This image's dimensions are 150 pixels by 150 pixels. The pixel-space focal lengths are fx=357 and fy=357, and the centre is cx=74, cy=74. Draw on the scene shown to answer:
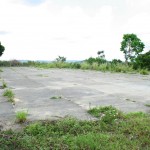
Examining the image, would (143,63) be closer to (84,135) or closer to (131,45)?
(131,45)

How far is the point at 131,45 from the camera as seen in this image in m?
29.9

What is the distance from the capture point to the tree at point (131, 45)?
29.8m

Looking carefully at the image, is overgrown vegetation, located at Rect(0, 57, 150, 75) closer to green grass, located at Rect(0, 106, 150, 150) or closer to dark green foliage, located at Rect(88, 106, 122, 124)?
dark green foliage, located at Rect(88, 106, 122, 124)

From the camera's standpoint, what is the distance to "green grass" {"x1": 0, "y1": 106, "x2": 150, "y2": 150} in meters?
3.75

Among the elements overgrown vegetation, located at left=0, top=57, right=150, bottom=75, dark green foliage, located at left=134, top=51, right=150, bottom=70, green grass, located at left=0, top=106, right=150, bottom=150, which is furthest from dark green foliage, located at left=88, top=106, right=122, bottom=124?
dark green foliage, located at left=134, top=51, right=150, bottom=70

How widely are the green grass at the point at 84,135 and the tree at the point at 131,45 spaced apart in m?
25.3

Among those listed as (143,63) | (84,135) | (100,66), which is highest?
(143,63)

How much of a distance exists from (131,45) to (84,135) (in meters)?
26.4

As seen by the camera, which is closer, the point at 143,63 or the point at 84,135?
the point at 84,135

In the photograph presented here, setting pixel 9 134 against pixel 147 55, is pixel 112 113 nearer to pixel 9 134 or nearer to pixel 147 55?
pixel 9 134

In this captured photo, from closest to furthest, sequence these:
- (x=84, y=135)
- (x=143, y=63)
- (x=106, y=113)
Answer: (x=84, y=135) → (x=106, y=113) → (x=143, y=63)

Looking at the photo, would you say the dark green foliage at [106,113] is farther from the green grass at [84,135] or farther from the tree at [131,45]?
the tree at [131,45]

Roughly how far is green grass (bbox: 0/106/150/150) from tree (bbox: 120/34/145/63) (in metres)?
25.3

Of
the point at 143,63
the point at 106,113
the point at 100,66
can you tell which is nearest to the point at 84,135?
the point at 106,113
